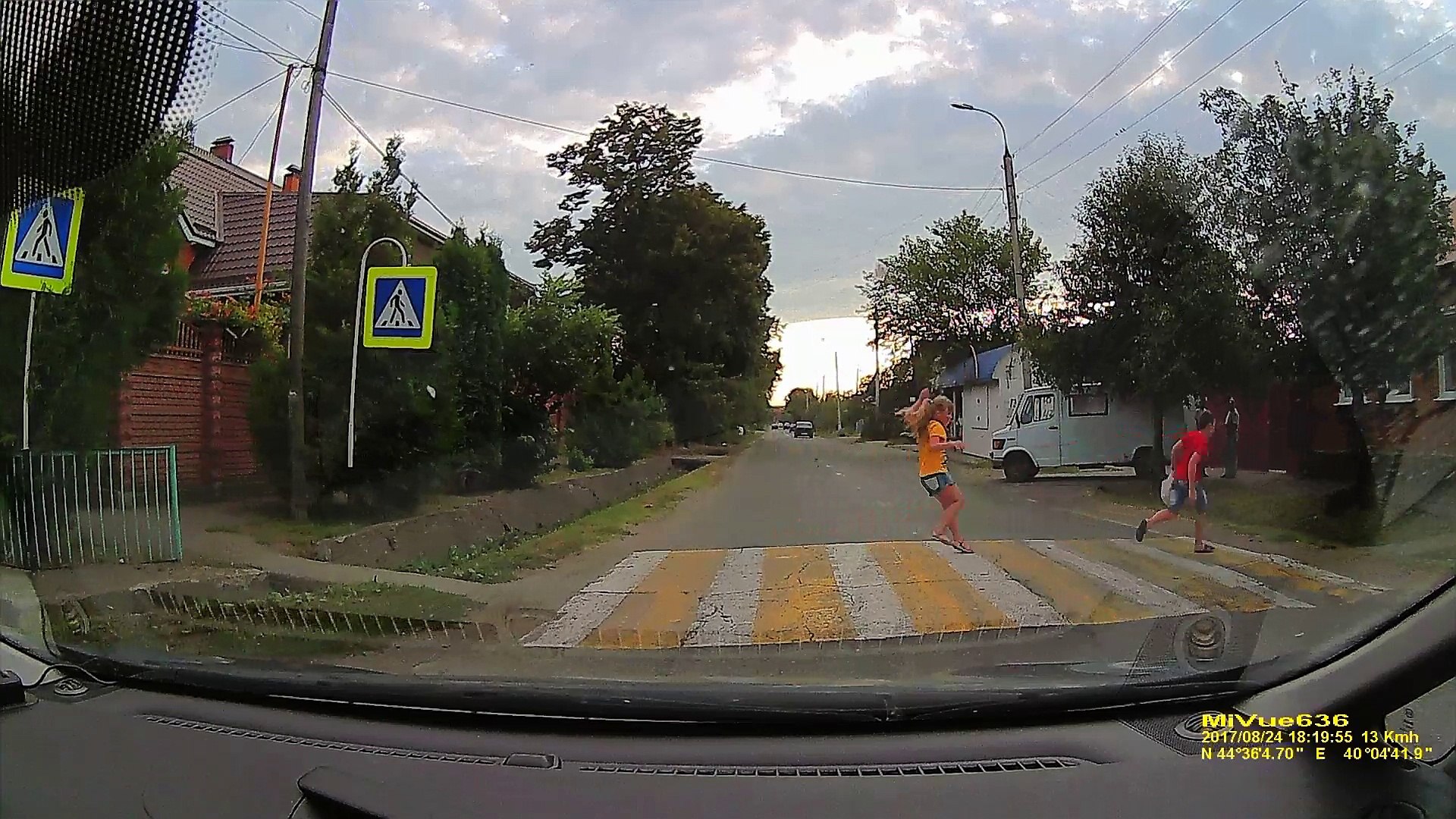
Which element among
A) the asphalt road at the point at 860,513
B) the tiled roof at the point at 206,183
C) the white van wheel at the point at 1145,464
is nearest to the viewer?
the white van wheel at the point at 1145,464

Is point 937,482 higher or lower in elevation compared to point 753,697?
higher

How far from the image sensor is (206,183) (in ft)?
30.4

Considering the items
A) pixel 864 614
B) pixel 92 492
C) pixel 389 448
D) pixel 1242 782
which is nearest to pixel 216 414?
pixel 389 448

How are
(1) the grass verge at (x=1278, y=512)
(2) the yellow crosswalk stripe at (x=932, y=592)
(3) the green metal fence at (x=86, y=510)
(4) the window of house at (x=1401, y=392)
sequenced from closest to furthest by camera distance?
(4) the window of house at (x=1401, y=392)
(2) the yellow crosswalk stripe at (x=932, y=592)
(1) the grass verge at (x=1278, y=512)
(3) the green metal fence at (x=86, y=510)

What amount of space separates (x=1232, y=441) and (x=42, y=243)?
638cm

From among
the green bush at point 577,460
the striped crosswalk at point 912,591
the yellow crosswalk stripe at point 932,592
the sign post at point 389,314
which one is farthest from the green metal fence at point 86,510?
the green bush at point 577,460

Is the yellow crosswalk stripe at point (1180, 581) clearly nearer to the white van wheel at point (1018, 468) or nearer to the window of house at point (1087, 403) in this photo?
the window of house at point (1087, 403)

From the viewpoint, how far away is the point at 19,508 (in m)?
6.75

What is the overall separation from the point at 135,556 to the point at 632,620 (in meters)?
3.87

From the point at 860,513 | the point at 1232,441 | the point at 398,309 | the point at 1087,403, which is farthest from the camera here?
the point at 398,309

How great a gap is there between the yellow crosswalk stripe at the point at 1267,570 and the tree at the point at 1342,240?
0.40 metres

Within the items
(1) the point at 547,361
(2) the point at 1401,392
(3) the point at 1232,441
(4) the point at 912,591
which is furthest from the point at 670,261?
(2) the point at 1401,392

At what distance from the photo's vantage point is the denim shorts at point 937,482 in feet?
21.6

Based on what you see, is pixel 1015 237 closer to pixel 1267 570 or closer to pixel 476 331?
pixel 1267 570
